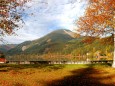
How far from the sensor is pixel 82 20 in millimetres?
45094

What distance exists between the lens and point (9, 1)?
89.9ft

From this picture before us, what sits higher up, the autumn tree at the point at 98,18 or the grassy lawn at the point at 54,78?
the autumn tree at the point at 98,18

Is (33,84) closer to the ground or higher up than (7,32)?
closer to the ground

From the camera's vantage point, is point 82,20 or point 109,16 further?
point 82,20

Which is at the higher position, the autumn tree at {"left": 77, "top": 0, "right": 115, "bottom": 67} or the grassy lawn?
the autumn tree at {"left": 77, "top": 0, "right": 115, "bottom": 67}

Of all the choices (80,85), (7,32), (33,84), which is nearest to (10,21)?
(7,32)

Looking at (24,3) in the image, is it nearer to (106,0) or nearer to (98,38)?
(106,0)

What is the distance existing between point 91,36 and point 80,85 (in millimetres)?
20153

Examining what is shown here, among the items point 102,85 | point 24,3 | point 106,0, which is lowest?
point 102,85

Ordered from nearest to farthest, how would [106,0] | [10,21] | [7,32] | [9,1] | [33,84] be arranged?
[33,84], [9,1], [10,21], [7,32], [106,0]

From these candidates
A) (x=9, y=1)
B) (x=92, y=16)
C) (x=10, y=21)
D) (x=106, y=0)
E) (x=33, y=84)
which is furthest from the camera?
(x=92, y=16)

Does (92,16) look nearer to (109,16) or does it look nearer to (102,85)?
(109,16)

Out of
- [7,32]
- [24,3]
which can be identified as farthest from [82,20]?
[24,3]

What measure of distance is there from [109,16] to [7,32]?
16100mm
